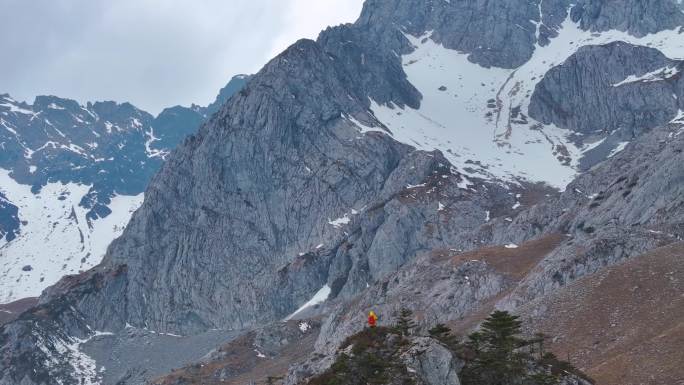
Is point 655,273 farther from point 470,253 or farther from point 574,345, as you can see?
point 470,253

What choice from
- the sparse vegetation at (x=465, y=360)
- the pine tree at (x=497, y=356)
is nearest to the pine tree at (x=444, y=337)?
the sparse vegetation at (x=465, y=360)

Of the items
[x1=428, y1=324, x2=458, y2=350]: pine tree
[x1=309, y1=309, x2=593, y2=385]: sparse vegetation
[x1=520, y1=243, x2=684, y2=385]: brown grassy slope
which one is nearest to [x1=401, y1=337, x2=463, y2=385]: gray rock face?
[x1=309, y1=309, x2=593, y2=385]: sparse vegetation

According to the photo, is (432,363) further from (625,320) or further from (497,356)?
(625,320)

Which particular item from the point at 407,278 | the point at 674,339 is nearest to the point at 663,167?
the point at 407,278

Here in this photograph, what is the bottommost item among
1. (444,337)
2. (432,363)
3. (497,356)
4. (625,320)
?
(625,320)

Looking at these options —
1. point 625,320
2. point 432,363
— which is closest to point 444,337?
point 432,363

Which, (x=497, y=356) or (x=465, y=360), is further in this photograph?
(x=465, y=360)

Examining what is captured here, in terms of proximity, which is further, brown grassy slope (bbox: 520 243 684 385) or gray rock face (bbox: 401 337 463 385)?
brown grassy slope (bbox: 520 243 684 385)

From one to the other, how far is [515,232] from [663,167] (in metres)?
42.6

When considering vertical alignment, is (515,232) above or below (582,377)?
above

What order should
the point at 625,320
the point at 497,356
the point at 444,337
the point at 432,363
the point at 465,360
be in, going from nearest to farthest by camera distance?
1. the point at 432,363
2. the point at 497,356
3. the point at 465,360
4. the point at 444,337
5. the point at 625,320

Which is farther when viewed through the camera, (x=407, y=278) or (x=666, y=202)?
(x=407, y=278)

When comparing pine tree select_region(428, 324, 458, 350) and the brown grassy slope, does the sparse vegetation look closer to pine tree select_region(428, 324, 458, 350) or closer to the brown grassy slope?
pine tree select_region(428, 324, 458, 350)

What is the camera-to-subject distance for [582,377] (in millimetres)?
64750
